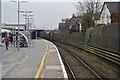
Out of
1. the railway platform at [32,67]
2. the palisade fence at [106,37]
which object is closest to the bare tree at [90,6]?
the palisade fence at [106,37]

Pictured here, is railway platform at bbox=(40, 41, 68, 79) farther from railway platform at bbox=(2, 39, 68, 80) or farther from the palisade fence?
the palisade fence

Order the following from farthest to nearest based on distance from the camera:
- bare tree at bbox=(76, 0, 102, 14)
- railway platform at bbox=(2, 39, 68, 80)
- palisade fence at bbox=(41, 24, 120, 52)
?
bare tree at bbox=(76, 0, 102, 14)
palisade fence at bbox=(41, 24, 120, 52)
railway platform at bbox=(2, 39, 68, 80)

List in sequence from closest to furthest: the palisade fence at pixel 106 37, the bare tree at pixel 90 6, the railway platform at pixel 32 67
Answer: the railway platform at pixel 32 67
the palisade fence at pixel 106 37
the bare tree at pixel 90 6

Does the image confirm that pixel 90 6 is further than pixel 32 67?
Yes

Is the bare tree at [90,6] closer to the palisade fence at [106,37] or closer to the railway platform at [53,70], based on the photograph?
the palisade fence at [106,37]

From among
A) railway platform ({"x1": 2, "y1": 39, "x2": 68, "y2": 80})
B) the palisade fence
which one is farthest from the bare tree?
railway platform ({"x1": 2, "y1": 39, "x2": 68, "y2": 80})

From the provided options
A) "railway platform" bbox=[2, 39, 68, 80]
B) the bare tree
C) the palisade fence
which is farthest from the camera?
the bare tree

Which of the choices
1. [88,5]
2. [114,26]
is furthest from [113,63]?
[88,5]

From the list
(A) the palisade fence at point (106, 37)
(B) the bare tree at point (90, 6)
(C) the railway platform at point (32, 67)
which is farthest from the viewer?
(B) the bare tree at point (90, 6)

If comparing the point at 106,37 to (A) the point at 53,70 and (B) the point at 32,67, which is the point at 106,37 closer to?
(B) the point at 32,67

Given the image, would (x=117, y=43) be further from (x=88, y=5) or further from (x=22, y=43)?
(x=88, y=5)

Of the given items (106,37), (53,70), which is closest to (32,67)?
(53,70)

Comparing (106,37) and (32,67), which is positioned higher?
(106,37)

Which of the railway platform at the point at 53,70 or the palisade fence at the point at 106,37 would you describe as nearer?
the railway platform at the point at 53,70
